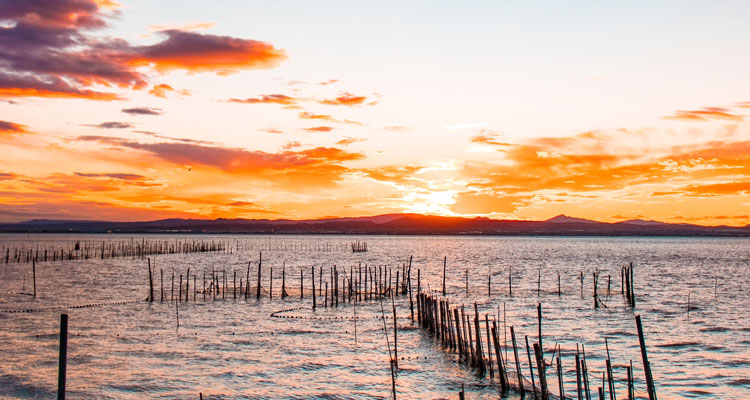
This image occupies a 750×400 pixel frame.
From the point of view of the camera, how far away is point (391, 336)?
2570cm

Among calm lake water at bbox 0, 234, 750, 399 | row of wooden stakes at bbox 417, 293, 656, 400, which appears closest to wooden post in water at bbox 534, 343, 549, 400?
row of wooden stakes at bbox 417, 293, 656, 400

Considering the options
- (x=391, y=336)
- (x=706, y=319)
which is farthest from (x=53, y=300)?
(x=706, y=319)

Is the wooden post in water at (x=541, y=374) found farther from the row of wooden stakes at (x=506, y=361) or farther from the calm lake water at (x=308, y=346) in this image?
the calm lake water at (x=308, y=346)

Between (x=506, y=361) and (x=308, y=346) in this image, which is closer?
(x=506, y=361)

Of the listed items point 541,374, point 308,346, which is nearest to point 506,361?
point 541,374

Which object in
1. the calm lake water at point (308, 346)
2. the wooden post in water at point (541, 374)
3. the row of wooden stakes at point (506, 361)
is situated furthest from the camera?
the calm lake water at point (308, 346)

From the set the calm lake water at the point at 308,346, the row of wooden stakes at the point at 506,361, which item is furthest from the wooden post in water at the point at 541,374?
the calm lake water at the point at 308,346

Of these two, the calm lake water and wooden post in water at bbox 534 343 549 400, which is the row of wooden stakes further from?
the calm lake water

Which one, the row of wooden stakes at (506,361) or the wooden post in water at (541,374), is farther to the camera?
the wooden post in water at (541,374)

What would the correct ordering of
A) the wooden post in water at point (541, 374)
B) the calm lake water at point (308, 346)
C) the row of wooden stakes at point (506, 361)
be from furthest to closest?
the calm lake water at point (308, 346) → the wooden post in water at point (541, 374) → the row of wooden stakes at point (506, 361)

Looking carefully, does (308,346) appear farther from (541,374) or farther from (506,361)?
(541,374)

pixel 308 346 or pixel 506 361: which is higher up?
pixel 506 361

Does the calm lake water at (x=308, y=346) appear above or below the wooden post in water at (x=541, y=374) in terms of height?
below

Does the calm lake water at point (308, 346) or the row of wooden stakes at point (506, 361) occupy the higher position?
the row of wooden stakes at point (506, 361)
